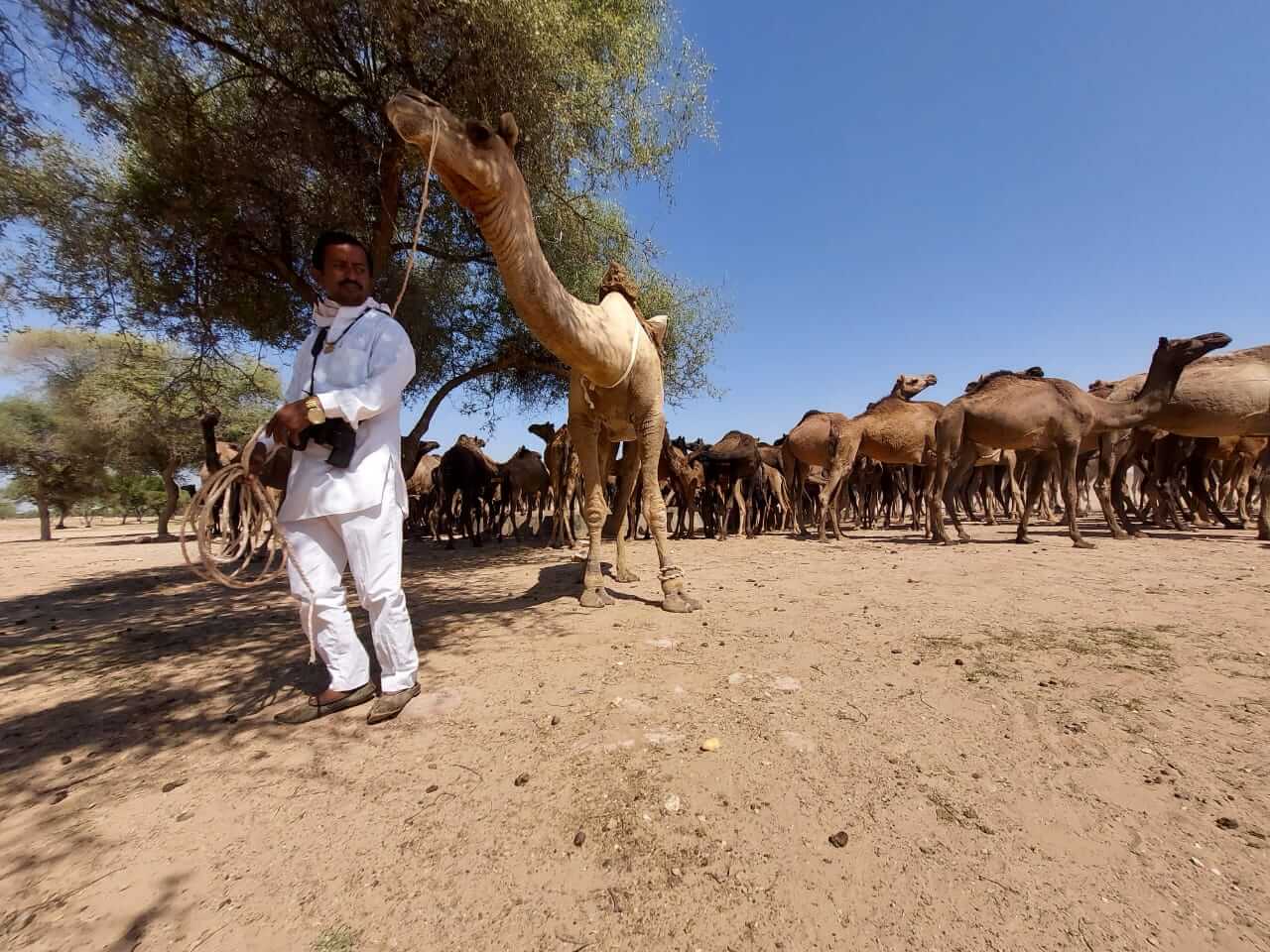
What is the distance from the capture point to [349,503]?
2582 millimetres

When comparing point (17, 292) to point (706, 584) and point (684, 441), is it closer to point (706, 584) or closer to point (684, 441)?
point (706, 584)

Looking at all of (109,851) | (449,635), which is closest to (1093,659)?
(449,635)

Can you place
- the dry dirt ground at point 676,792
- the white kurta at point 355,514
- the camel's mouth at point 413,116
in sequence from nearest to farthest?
the dry dirt ground at point 676,792 < the camel's mouth at point 413,116 < the white kurta at point 355,514

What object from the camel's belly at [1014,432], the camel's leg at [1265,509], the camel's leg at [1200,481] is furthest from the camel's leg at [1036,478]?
the camel's leg at [1265,509]

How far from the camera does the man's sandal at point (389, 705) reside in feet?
8.31

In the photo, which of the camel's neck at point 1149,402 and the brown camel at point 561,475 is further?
the brown camel at point 561,475

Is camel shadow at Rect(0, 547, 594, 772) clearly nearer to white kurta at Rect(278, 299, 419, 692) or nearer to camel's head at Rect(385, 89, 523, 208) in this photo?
white kurta at Rect(278, 299, 419, 692)

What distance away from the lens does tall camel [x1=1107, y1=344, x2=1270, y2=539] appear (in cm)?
790

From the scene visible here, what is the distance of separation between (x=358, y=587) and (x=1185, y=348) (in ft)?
39.7

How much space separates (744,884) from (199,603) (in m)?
7.08

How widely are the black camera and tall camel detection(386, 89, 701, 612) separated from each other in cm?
114

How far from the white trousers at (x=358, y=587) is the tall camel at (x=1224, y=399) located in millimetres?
11700

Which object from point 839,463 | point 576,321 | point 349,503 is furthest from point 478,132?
point 839,463

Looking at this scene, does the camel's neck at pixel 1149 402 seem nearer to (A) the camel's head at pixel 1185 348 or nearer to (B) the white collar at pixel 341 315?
(A) the camel's head at pixel 1185 348
